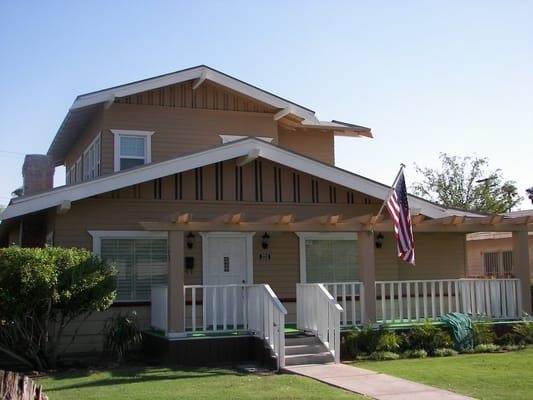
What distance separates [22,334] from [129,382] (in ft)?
8.88

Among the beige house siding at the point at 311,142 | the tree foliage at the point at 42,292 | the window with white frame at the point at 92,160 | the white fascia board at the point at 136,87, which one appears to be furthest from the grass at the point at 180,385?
the beige house siding at the point at 311,142

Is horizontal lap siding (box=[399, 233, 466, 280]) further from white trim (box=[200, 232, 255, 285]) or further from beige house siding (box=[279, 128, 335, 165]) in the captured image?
white trim (box=[200, 232, 255, 285])

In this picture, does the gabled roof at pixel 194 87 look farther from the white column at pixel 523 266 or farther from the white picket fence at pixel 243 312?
the white column at pixel 523 266

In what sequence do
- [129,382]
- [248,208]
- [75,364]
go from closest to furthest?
1. [129,382]
2. [75,364]
3. [248,208]

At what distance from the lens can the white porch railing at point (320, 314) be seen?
12578mm

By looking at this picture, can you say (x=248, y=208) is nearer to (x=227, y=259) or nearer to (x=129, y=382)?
(x=227, y=259)

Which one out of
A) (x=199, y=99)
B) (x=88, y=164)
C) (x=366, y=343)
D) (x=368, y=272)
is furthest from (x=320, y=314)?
(x=88, y=164)

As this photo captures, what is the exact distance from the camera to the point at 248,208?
16.1 metres

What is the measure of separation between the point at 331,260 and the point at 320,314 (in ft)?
12.8

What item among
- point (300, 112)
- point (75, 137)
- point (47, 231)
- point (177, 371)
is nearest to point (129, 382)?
point (177, 371)

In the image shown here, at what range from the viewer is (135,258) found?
15.5 m

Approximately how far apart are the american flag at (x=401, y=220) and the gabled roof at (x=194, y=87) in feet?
19.0

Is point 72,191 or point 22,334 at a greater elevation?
point 72,191

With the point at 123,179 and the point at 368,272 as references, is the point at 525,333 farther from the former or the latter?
the point at 123,179
